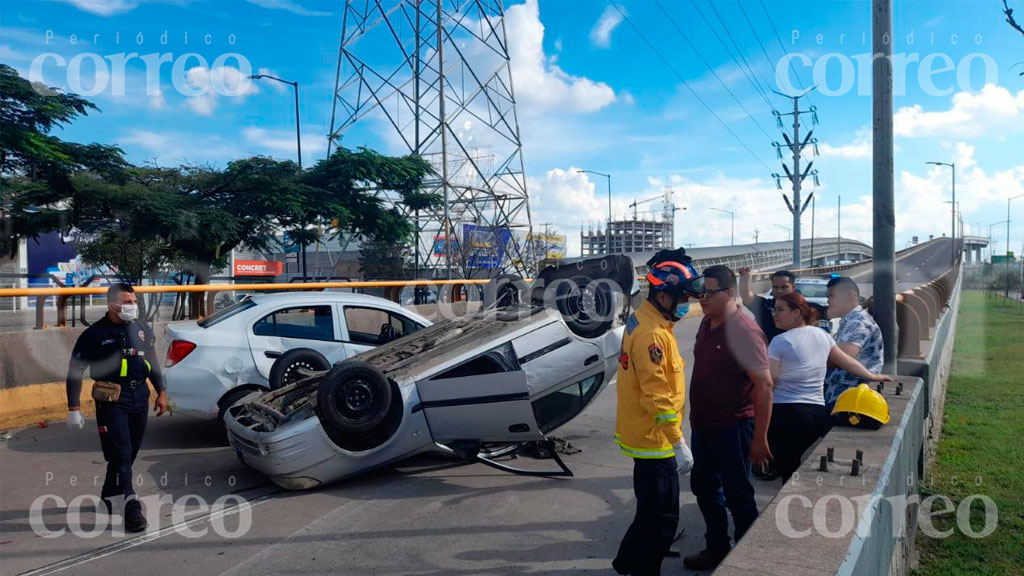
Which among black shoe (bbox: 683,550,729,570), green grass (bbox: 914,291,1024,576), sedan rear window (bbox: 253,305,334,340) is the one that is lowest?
green grass (bbox: 914,291,1024,576)

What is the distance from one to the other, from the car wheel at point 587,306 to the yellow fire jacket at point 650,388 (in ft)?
9.28

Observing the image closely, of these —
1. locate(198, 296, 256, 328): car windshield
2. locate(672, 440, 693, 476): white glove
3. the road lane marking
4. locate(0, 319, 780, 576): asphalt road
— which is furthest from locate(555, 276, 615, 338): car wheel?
locate(198, 296, 256, 328): car windshield

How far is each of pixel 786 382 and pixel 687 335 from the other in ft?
45.5

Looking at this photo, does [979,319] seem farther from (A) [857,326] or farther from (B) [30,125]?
(B) [30,125]

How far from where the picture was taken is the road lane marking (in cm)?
454

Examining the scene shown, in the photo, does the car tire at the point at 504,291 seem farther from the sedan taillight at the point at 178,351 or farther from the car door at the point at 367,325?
the sedan taillight at the point at 178,351

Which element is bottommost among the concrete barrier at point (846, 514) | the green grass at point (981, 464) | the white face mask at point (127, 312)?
the green grass at point (981, 464)

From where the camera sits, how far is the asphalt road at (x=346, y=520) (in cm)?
457

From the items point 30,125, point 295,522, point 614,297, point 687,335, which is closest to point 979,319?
point 687,335

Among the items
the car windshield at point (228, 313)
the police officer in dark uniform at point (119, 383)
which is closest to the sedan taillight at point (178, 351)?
the car windshield at point (228, 313)

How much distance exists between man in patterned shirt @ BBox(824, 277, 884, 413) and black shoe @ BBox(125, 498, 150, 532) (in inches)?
199

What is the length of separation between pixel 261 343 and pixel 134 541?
116 inches

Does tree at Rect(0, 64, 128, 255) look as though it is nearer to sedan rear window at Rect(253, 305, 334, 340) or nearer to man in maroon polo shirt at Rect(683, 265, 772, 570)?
sedan rear window at Rect(253, 305, 334, 340)

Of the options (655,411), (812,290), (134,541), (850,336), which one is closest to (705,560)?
(655,411)
